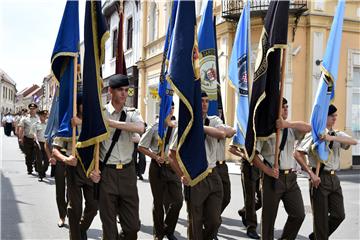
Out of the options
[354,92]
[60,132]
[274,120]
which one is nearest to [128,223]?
[60,132]

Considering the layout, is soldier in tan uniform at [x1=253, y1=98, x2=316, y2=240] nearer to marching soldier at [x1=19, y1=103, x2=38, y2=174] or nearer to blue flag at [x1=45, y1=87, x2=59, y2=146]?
blue flag at [x1=45, y1=87, x2=59, y2=146]

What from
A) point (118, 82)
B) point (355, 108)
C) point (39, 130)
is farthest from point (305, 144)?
point (355, 108)

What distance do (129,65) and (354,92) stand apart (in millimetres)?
16624

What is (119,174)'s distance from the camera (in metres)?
5.03

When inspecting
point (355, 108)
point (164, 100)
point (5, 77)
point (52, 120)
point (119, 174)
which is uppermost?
point (5, 77)

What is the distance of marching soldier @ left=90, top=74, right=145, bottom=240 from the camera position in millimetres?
4926

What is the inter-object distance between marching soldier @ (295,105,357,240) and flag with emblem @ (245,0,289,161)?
1.01m

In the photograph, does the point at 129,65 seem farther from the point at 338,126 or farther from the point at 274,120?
the point at 274,120

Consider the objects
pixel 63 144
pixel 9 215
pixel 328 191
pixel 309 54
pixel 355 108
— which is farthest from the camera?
pixel 355 108

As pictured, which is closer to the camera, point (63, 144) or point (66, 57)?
point (66, 57)

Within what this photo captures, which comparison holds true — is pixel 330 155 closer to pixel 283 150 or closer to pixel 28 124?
pixel 283 150

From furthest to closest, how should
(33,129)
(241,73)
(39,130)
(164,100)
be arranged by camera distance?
(33,129)
(39,130)
(241,73)
(164,100)

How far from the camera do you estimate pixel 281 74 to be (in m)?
5.37

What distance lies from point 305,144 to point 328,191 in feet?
2.34
